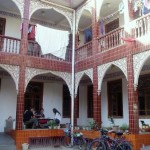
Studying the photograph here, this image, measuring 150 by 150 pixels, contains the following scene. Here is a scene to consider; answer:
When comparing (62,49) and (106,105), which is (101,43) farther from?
(106,105)

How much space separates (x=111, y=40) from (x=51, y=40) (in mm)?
3093

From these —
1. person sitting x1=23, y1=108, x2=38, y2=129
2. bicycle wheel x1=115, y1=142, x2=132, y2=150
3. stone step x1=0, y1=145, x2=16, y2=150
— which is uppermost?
person sitting x1=23, y1=108, x2=38, y2=129

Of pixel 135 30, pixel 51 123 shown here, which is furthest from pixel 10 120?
pixel 135 30

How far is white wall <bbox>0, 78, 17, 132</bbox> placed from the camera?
1288 cm

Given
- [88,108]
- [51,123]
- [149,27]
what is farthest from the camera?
[88,108]

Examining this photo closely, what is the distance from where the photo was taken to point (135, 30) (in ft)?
30.3

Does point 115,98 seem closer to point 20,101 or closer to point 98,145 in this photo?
point 20,101

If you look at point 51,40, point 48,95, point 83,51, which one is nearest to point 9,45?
point 51,40

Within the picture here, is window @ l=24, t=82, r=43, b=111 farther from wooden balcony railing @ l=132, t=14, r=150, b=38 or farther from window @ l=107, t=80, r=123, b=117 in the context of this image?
wooden balcony railing @ l=132, t=14, r=150, b=38

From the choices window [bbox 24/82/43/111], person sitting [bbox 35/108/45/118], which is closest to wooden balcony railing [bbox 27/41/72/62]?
window [bbox 24/82/43/111]

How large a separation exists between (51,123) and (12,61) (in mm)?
3342

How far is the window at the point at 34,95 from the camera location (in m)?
13.8

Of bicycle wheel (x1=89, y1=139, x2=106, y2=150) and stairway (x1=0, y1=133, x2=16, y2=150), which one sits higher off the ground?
bicycle wheel (x1=89, y1=139, x2=106, y2=150)

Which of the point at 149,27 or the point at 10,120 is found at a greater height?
the point at 149,27
